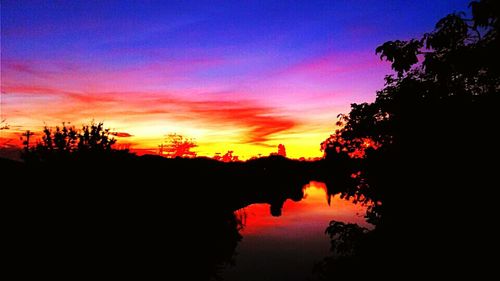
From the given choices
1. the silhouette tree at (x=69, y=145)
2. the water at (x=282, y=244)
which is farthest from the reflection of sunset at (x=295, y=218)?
the silhouette tree at (x=69, y=145)

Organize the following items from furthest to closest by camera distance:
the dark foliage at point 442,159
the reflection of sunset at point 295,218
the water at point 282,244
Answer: the reflection of sunset at point 295,218 → the water at point 282,244 → the dark foliage at point 442,159

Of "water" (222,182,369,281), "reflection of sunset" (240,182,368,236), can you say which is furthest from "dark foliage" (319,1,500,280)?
"reflection of sunset" (240,182,368,236)

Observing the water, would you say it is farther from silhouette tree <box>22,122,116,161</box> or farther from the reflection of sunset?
silhouette tree <box>22,122,116,161</box>

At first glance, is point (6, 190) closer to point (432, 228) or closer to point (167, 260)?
point (167, 260)

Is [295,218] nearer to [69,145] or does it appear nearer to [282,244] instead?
[282,244]

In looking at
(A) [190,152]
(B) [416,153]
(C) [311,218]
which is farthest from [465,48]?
(A) [190,152]

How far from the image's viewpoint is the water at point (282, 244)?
20.9 meters

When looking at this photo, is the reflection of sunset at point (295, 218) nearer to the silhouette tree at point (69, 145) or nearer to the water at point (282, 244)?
the water at point (282, 244)

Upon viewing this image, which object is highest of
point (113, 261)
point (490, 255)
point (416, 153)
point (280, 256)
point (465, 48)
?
point (465, 48)

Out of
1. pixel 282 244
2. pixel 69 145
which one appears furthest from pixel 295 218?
pixel 69 145

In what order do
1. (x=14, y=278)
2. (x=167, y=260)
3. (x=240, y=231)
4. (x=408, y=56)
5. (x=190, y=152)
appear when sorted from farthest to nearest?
1. (x=190, y=152)
2. (x=240, y=231)
3. (x=167, y=260)
4. (x=14, y=278)
5. (x=408, y=56)

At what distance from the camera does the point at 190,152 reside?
394 feet

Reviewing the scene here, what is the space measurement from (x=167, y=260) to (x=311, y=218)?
2716 cm

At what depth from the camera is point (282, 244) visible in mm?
28641
